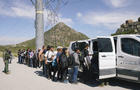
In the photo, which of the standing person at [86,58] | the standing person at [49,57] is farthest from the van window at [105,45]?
the standing person at [49,57]

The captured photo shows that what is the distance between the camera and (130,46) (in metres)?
6.02

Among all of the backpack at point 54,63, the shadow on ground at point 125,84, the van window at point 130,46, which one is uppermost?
the van window at point 130,46

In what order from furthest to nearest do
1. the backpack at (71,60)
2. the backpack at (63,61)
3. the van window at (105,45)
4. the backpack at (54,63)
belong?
the backpack at (54,63) < the backpack at (63,61) < the backpack at (71,60) < the van window at (105,45)

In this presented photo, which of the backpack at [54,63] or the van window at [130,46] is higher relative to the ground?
the van window at [130,46]

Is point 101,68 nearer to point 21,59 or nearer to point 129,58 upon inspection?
point 129,58

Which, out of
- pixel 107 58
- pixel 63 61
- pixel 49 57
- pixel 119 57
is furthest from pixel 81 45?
pixel 119 57

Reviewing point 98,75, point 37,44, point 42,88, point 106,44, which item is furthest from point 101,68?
point 37,44

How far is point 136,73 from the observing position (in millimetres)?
5629

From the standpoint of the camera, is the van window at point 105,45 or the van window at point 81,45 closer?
the van window at point 105,45

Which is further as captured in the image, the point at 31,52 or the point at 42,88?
the point at 31,52

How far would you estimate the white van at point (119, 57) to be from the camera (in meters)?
5.75

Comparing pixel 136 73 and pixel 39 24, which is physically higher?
pixel 39 24

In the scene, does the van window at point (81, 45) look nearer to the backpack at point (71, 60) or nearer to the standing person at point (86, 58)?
the standing person at point (86, 58)

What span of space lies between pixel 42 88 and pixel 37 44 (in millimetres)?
8019
